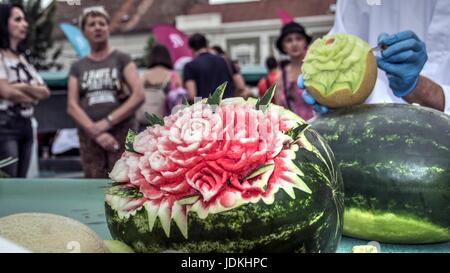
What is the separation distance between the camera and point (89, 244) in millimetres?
704

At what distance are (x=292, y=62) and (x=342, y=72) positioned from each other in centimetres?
253

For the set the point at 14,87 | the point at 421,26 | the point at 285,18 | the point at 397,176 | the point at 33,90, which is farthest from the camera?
the point at 285,18

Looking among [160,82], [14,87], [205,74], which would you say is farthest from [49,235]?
[160,82]

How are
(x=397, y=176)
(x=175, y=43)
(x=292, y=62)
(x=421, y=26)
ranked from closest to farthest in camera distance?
(x=397, y=176) → (x=421, y=26) → (x=292, y=62) → (x=175, y=43)

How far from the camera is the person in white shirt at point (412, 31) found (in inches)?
60.0

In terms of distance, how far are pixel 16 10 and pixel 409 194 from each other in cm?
264

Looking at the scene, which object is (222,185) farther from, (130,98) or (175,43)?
(175,43)

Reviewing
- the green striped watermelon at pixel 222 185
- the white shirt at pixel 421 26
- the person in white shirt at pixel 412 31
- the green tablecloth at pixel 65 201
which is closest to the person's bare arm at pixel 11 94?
the green tablecloth at pixel 65 201

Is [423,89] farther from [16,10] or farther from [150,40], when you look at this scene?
[150,40]

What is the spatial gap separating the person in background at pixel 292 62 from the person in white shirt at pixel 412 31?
4.77 ft

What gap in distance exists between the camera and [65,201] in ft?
5.08

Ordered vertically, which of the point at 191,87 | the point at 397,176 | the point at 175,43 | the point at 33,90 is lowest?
the point at 175,43

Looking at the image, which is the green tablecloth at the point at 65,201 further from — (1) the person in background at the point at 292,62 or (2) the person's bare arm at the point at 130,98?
(1) the person in background at the point at 292,62
